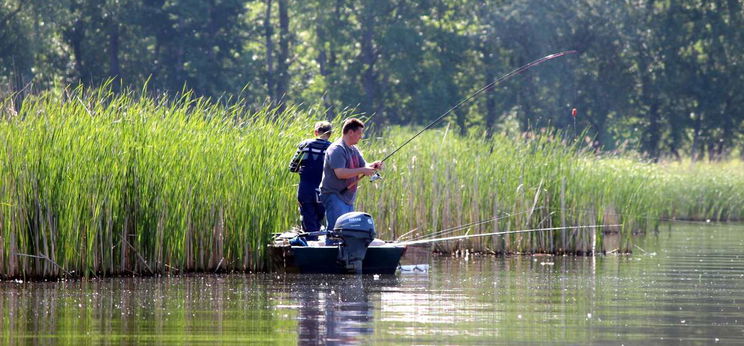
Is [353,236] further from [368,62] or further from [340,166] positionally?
[368,62]

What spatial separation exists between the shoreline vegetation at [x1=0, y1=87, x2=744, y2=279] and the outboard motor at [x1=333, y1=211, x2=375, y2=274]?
1.28 meters

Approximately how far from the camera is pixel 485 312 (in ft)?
33.9

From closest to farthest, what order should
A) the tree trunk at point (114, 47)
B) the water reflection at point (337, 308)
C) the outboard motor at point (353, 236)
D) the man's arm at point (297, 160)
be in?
the water reflection at point (337, 308)
the outboard motor at point (353, 236)
the man's arm at point (297, 160)
the tree trunk at point (114, 47)

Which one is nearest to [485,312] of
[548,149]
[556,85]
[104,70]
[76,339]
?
[76,339]

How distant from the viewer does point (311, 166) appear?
1452 centimetres

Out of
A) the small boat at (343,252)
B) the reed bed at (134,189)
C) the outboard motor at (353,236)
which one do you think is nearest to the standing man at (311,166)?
the reed bed at (134,189)

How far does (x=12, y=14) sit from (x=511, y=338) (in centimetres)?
3506

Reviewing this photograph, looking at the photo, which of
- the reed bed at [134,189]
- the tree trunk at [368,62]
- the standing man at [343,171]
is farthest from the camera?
the tree trunk at [368,62]

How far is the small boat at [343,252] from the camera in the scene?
13.4 m

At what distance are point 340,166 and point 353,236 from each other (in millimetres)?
828

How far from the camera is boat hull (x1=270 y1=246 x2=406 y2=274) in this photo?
13.8 m

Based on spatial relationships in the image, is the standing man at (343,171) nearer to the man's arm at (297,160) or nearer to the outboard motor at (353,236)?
the man's arm at (297,160)

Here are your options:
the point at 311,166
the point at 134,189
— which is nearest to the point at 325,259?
the point at 311,166

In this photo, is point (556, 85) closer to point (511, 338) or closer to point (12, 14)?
point (12, 14)
